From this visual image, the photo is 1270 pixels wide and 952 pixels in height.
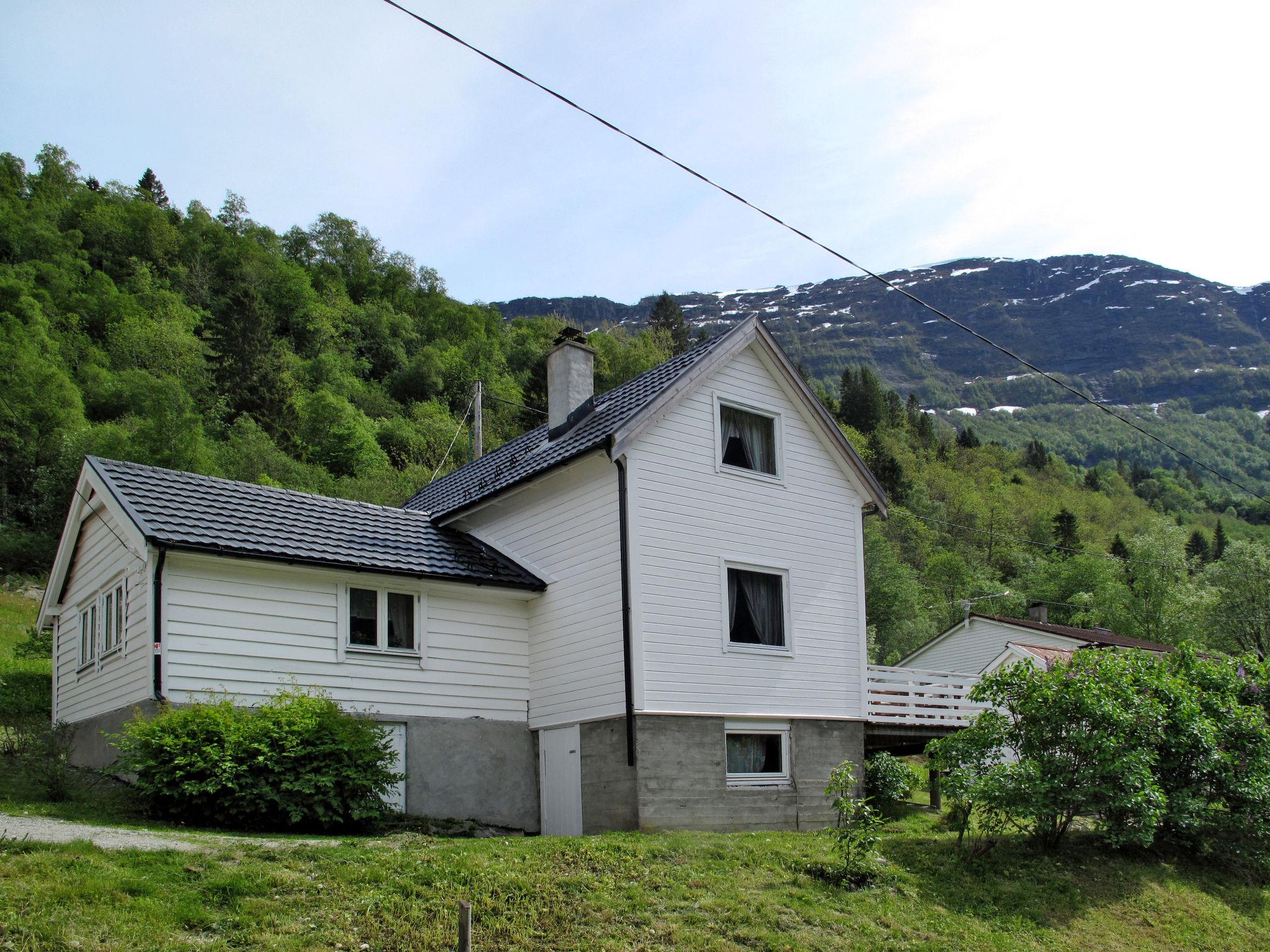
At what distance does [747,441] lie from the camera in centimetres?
1973

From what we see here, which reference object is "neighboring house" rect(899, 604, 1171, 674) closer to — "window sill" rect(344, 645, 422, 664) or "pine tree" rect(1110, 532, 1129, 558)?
"window sill" rect(344, 645, 422, 664)

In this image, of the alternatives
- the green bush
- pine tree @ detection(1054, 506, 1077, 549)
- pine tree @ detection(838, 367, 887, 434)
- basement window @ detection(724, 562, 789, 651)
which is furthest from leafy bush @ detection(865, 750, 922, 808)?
pine tree @ detection(838, 367, 887, 434)

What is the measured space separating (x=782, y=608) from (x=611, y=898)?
906cm

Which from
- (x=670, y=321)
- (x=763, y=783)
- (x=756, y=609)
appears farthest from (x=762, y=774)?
(x=670, y=321)

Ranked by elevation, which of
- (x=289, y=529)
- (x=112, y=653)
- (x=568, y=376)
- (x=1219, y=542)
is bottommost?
(x=112, y=653)

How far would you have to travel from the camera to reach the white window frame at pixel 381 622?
16.8 m

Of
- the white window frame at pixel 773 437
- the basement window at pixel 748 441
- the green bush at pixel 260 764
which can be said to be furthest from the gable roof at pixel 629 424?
the green bush at pixel 260 764

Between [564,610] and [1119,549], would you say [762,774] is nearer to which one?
[564,610]

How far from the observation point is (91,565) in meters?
18.9

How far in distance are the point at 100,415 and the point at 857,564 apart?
53.1 meters

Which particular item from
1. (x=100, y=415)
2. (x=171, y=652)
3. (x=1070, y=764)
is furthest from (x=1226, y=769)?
(x=100, y=415)

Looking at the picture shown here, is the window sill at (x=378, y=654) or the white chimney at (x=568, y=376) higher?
the white chimney at (x=568, y=376)

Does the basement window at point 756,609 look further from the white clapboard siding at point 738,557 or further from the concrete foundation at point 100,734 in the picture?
the concrete foundation at point 100,734

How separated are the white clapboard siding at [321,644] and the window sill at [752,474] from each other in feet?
14.4
